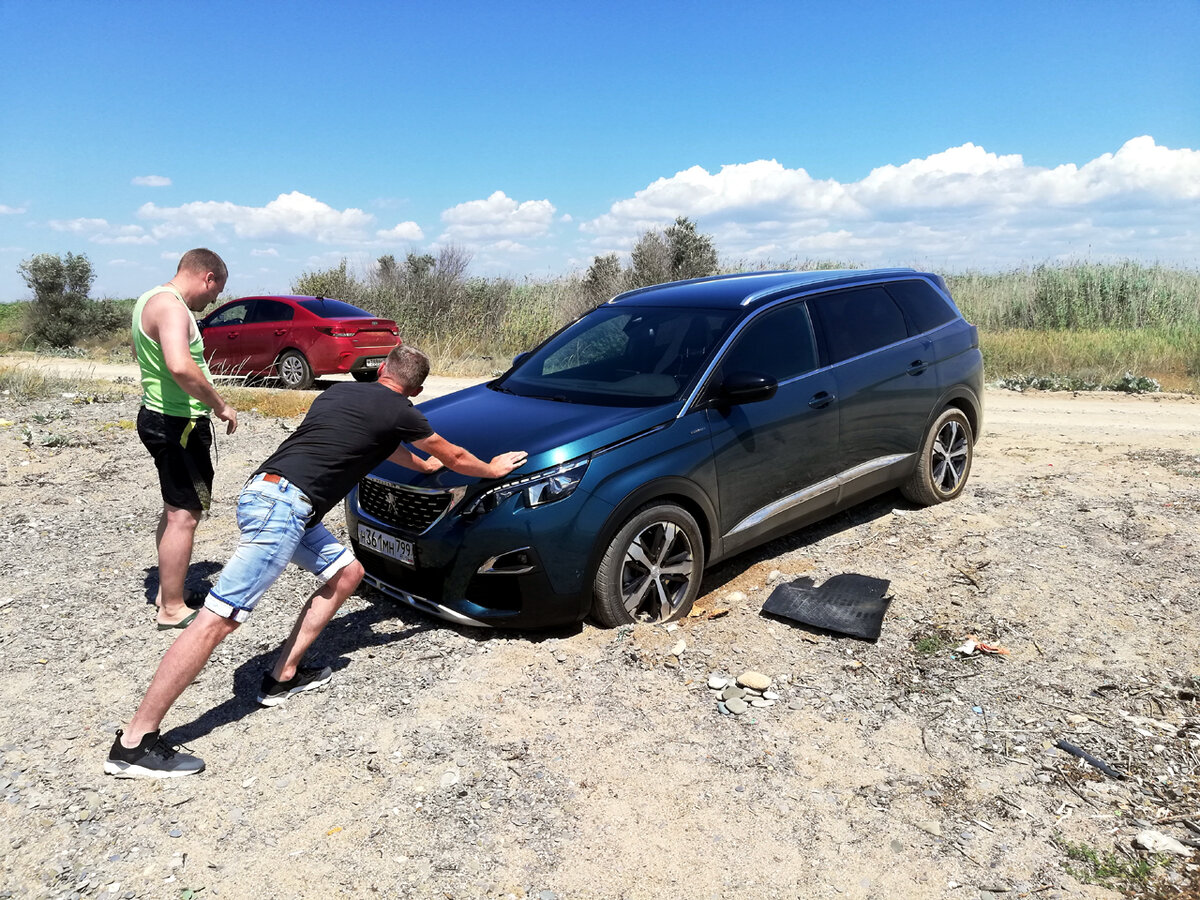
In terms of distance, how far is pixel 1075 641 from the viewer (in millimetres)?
4703

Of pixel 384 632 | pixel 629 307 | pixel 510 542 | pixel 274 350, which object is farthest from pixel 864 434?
pixel 274 350

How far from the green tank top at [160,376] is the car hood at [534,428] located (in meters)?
1.06

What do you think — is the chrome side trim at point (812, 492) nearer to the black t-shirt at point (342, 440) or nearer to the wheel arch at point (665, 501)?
the wheel arch at point (665, 501)

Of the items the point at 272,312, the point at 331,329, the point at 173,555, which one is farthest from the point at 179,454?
the point at 272,312

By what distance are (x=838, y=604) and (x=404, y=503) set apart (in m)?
2.45

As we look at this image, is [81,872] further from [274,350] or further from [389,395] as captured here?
[274,350]

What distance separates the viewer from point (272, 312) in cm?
1555

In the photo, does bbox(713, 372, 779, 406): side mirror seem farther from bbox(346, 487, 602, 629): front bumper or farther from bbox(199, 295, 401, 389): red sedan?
bbox(199, 295, 401, 389): red sedan

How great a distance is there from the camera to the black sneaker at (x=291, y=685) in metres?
4.14

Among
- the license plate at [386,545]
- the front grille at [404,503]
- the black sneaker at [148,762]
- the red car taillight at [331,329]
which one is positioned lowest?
the black sneaker at [148,762]

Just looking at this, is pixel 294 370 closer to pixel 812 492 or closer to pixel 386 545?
pixel 386 545

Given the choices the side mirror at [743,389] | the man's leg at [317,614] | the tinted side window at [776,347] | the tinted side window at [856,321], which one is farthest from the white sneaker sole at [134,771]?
the tinted side window at [856,321]

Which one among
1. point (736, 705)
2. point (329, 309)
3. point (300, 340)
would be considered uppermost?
point (329, 309)

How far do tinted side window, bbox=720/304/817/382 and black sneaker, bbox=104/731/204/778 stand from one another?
3.25 m
